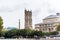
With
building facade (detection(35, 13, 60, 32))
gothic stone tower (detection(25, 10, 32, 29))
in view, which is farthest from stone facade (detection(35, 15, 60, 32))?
gothic stone tower (detection(25, 10, 32, 29))

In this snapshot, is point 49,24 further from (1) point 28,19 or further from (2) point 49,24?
(1) point 28,19

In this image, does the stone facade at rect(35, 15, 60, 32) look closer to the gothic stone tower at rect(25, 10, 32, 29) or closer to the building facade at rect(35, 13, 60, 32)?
the building facade at rect(35, 13, 60, 32)

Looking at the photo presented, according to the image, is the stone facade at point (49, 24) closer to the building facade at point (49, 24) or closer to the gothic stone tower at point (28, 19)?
the building facade at point (49, 24)

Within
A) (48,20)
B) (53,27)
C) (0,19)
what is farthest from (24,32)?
(48,20)

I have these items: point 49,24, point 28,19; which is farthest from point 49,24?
point 28,19

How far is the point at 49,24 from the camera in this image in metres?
143

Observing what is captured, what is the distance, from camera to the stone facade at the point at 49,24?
462 feet

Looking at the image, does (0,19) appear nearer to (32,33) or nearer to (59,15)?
(32,33)

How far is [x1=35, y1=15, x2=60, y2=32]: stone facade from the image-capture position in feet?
462

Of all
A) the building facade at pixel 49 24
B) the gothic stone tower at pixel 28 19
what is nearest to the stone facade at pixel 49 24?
the building facade at pixel 49 24

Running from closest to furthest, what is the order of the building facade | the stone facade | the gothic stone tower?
the stone facade
the building facade
the gothic stone tower

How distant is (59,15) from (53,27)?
1041 centimetres

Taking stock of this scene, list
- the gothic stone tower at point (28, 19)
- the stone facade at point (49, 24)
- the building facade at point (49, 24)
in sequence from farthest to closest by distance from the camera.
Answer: the gothic stone tower at point (28, 19) → the building facade at point (49, 24) → the stone facade at point (49, 24)

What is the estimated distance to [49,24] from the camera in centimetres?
14300
